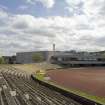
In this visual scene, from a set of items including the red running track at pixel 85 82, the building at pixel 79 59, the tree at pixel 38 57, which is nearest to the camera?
the red running track at pixel 85 82

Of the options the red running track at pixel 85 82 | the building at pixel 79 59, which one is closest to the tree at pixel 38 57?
the building at pixel 79 59

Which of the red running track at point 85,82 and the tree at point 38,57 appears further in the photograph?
the tree at point 38,57

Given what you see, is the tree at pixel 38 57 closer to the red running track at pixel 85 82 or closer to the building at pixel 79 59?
the building at pixel 79 59

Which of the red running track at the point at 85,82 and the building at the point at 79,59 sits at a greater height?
the building at the point at 79,59

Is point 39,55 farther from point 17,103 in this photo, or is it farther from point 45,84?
point 17,103

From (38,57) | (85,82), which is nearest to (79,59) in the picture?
(38,57)

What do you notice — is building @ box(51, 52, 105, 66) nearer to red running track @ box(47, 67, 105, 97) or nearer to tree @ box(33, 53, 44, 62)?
tree @ box(33, 53, 44, 62)

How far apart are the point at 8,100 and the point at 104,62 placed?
15628cm

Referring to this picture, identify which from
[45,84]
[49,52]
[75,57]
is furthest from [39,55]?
[45,84]

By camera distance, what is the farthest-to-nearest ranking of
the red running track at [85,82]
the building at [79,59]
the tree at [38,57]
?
the tree at [38,57] → the building at [79,59] → the red running track at [85,82]

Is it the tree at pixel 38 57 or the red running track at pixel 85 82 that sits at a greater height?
the tree at pixel 38 57

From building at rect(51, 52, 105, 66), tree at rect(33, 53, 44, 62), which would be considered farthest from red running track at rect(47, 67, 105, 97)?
tree at rect(33, 53, 44, 62)

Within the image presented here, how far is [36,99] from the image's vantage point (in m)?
39.3

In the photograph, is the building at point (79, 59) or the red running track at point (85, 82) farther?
the building at point (79, 59)
